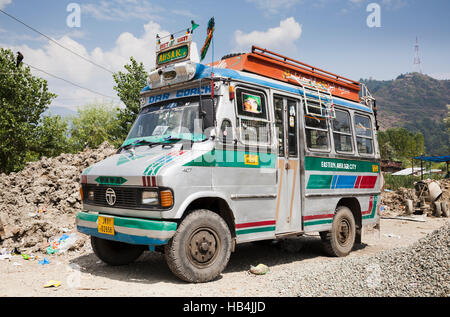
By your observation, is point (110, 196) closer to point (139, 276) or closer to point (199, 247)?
point (139, 276)

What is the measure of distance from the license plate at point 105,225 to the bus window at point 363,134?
5.47 metres

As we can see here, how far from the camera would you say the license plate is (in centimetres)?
511

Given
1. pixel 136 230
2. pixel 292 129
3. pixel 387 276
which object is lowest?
pixel 387 276

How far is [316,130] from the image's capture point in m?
7.25

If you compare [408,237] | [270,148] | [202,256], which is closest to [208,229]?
[202,256]

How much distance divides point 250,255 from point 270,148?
2435 millimetres

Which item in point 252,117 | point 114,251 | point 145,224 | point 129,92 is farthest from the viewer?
point 129,92

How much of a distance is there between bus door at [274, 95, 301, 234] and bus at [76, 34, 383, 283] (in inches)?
0.7

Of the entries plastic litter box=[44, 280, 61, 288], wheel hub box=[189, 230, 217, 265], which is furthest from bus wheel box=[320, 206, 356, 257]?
plastic litter box=[44, 280, 61, 288]

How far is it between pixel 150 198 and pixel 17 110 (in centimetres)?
1734

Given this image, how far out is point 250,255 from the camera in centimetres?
754

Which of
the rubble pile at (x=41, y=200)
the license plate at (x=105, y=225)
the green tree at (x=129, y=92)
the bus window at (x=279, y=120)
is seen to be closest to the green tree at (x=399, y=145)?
the green tree at (x=129, y=92)

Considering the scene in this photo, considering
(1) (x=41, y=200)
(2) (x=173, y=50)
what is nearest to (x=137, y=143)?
(2) (x=173, y=50)

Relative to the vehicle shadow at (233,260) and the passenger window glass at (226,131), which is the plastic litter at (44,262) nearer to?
the vehicle shadow at (233,260)
